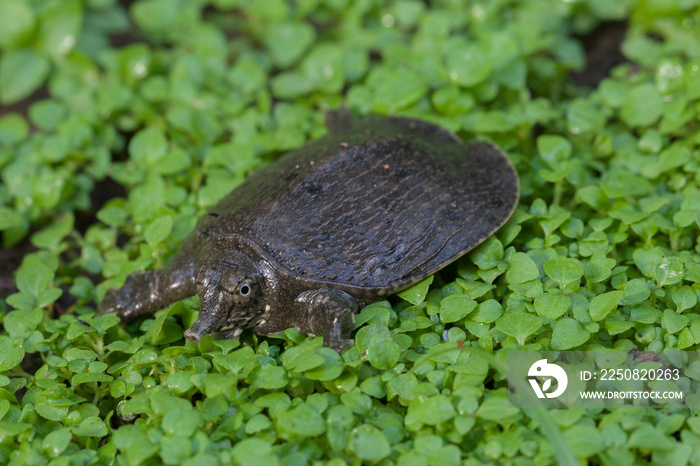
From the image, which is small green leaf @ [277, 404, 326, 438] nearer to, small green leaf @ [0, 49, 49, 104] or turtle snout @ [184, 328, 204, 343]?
turtle snout @ [184, 328, 204, 343]

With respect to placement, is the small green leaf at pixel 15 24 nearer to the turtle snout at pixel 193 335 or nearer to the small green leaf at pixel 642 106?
the turtle snout at pixel 193 335

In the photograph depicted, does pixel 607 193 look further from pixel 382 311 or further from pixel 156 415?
pixel 156 415

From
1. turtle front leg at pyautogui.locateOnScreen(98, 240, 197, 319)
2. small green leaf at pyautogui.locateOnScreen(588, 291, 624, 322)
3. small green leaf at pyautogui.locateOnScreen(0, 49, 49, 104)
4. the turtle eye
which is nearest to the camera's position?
small green leaf at pyautogui.locateOnScreen(588, 291, 624, 322)

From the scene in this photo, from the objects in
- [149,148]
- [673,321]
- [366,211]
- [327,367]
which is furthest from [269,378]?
[149,148]

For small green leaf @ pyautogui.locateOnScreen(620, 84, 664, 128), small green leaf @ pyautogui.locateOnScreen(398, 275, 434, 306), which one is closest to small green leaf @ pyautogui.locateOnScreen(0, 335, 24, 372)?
small green leaf @ pyautogui.locateOnScreen(398, 275, 434, 306)

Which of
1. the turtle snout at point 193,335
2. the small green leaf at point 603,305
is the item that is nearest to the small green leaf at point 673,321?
the small green leaf at point 603,305

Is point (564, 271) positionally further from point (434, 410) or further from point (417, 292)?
point (434, 410)
